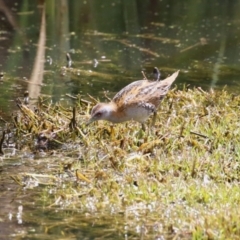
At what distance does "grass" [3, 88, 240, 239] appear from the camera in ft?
18.2

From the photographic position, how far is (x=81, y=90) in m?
10.4

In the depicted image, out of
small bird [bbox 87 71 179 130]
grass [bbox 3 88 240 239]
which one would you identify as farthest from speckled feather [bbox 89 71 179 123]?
grass [bbox 3 88 240 239]

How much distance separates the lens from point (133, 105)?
7723 millimetres

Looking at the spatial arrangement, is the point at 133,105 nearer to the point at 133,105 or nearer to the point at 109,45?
the point at 133,105

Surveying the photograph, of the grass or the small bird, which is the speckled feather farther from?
the grass

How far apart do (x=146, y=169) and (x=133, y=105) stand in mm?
1254

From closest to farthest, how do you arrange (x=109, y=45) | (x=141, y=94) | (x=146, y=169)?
(x=146, y=169) → (x=141, y=94) → (x=109, y=45)

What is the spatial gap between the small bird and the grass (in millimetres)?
163

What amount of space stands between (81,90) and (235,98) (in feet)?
7.36

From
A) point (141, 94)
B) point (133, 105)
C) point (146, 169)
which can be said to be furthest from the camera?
point (141, 94)

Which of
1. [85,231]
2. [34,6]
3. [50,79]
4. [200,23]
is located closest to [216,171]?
[85,231]

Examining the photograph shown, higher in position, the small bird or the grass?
the small bird

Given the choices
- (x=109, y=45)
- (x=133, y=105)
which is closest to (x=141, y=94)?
(x=133, y=105)

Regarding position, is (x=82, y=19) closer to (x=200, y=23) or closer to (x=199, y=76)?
(x=200, y=23)
